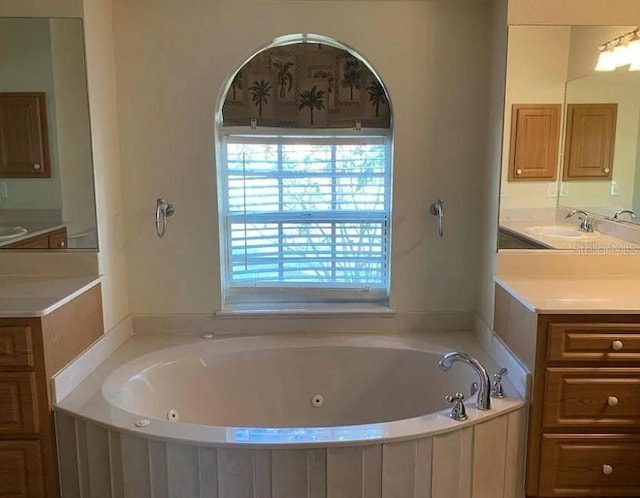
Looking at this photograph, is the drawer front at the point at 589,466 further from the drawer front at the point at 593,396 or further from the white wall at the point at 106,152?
the white wall at the point at 106,152

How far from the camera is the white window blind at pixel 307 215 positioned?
9.16 ft

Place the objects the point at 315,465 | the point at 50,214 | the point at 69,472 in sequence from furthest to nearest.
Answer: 1. the point at 50,214
2. the point at 69,472
3. the point at 315,465

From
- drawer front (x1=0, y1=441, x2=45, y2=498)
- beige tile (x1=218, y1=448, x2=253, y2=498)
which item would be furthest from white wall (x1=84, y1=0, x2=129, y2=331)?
beige tile (x1=218, y1=448, x2=253, y2=498)

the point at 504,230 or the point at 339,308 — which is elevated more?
the point at 504,230

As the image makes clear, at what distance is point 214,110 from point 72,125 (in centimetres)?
62

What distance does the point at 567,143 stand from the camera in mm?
2432

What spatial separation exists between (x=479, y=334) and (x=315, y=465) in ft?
3.97

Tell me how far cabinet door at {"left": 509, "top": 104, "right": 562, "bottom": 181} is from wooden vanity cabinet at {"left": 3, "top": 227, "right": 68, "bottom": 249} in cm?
200

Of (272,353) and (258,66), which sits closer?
(272,353)

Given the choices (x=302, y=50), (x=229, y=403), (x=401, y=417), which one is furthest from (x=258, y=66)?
(x=401, y=417)

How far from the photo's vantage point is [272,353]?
2.56 meters

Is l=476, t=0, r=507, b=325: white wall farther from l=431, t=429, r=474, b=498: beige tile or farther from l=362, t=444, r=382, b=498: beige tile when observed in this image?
l=362, t=444, r=382, b=498: beige tile

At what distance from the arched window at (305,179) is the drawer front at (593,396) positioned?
3.46 ft

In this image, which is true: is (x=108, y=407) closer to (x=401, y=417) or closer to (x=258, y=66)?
(x=401, y=417)
